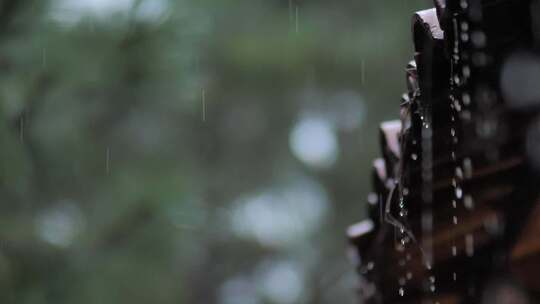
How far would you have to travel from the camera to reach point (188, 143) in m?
9.96

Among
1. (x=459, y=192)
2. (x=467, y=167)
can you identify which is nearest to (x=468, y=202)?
(x=459, y=192)

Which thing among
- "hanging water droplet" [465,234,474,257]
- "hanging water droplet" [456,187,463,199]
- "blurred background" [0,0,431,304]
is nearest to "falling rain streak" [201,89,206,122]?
"blurred background" [0,0,431,304]

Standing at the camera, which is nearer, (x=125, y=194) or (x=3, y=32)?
(x=3, y=32)

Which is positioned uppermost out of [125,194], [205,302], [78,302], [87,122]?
[87,122]

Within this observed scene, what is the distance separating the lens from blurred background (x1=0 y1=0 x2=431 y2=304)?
Answer: 5.54 meters

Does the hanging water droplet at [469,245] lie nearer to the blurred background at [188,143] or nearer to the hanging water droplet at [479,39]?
the hanging water droplet at [479,39]

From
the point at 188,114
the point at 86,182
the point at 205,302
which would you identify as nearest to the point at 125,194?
the point at 86,182

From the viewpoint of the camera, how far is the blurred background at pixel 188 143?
554cm

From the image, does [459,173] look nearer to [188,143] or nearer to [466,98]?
[466,98]

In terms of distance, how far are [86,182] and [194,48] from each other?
1273 mm

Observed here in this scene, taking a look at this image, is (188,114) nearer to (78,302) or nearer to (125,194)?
(125,194)

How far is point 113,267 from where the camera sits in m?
5.73

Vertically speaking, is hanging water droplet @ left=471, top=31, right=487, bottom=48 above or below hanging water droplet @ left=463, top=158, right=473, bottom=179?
above

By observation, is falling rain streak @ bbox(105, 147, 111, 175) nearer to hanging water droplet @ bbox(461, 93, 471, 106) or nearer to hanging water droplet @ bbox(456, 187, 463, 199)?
hanging water droplet @ bbox(456, 187, 463, 199)
